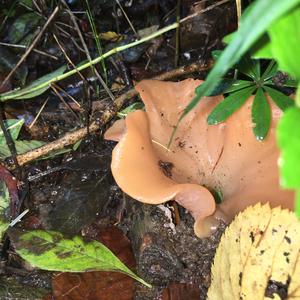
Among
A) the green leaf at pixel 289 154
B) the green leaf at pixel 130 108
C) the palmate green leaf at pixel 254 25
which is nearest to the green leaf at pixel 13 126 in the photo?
the green leaf at pixel 130 108

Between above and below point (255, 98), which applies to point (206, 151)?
below

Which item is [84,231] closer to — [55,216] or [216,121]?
[55,216]

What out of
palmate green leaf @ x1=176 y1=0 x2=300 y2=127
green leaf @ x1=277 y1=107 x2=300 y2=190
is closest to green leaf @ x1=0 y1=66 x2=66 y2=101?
palmate green leaf @ x1=176 y1=0 x2=300 y2=127

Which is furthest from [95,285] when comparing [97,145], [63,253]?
[97,145]

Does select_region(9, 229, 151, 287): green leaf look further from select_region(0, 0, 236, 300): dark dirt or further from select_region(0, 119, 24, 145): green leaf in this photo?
select_region(0, 119, 24, 145): green leaf

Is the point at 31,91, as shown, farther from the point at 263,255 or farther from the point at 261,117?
the point at 263,255

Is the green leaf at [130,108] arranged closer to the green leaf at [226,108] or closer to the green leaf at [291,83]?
the green leaf at [226,108]

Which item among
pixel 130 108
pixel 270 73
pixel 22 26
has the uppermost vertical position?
pixel 270 73

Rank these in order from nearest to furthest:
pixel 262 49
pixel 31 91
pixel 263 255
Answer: pixel 262 49 < pixel 263 255 < pixel 31 91
